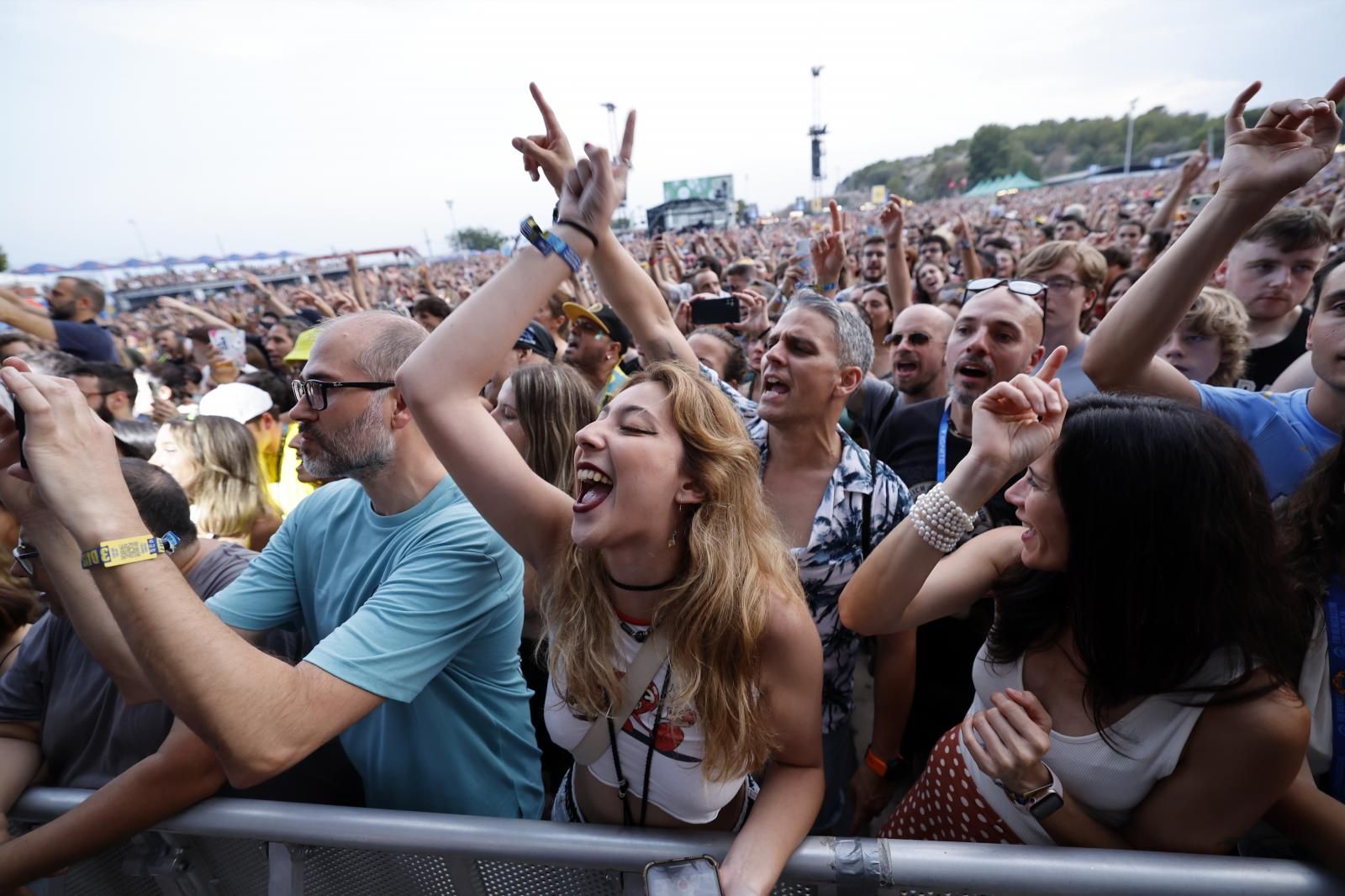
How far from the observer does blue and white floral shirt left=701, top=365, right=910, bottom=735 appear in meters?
2.26

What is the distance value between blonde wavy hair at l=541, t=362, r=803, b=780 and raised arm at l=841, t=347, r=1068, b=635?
24cm

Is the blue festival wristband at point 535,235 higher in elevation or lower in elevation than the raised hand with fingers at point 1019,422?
higher

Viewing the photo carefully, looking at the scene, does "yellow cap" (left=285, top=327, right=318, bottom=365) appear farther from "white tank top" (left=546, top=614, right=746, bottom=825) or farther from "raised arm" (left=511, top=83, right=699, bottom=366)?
"white tank top" (left=546, top=614, right=746, bottom=825)

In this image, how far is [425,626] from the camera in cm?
157

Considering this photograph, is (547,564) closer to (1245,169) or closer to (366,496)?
(366,496)

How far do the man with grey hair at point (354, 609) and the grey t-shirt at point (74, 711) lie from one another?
0.87 feet

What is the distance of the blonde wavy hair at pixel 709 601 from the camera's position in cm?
147

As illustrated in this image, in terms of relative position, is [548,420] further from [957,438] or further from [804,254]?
[804,254]

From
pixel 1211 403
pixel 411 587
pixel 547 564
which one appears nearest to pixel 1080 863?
pixel 547 564

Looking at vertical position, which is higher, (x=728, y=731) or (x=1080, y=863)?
(x=728, y=731)

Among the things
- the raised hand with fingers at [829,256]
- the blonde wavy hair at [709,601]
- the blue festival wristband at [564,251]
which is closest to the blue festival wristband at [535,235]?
the blue festival wristband at [564,251]

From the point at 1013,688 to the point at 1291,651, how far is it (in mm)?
544

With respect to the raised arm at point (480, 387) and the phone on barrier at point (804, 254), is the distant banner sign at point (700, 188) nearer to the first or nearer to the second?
the phone on barrier at point (804, 254)

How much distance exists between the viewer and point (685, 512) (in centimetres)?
171
